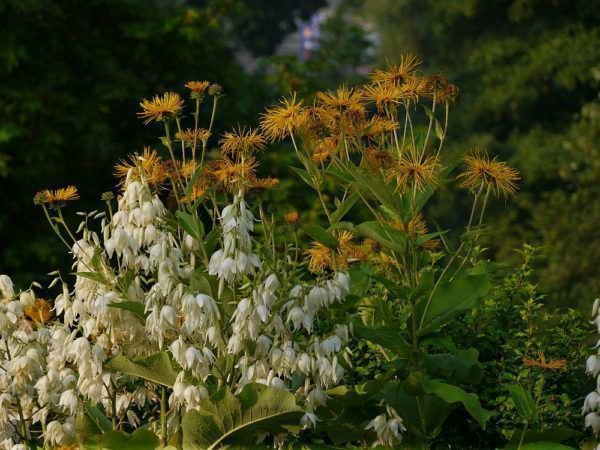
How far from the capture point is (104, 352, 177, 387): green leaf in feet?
16.2

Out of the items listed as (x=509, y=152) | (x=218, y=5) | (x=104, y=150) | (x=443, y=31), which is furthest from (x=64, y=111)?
(x=443, y=31)

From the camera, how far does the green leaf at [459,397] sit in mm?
4702

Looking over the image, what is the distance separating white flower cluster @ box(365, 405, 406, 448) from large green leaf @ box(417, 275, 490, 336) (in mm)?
365

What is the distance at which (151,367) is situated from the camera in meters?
4.95

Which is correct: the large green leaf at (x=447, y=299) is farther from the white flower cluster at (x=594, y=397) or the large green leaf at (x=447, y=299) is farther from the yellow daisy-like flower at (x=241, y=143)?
the yellow daisy-like flower at (x=241, y=143)

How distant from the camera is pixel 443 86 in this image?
16.5 feet

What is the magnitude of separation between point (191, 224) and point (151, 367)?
614 mm

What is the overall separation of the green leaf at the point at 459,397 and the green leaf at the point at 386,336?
18 centimetres

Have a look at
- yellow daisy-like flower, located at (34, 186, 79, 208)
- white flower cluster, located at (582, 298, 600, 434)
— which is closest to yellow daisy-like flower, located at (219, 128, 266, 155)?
yellow daisy-like flower, located at (34, 186, 79, 208)

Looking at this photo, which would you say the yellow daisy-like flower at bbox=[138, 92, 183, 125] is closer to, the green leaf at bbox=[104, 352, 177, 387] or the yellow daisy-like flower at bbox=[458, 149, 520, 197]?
the green leaf at bbox=[104, 352, 177, 387]

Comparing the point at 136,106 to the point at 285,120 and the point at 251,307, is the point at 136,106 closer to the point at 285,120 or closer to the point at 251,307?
the point at 285,120

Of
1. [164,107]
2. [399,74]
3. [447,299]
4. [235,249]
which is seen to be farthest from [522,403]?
[164,107]

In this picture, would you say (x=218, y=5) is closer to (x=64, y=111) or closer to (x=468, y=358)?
(x=64, y=111)

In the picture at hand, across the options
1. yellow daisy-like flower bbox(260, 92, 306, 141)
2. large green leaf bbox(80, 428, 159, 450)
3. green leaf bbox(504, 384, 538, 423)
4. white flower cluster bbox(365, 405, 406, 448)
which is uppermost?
yellow daisy-like flower bbox(260, 92, 306, 141)
